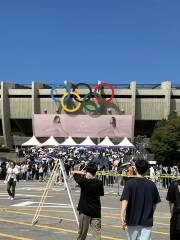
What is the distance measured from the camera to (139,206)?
7109mm

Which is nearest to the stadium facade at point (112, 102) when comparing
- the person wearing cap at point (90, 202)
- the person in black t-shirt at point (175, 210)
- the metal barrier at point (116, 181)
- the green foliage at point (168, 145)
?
the green foliage at point (168, 145)

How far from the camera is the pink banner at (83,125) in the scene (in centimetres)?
9506

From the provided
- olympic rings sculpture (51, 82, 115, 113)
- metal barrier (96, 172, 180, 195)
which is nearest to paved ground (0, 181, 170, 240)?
metal barrier (96, 172, 180, 195)

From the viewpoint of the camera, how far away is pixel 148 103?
341ft

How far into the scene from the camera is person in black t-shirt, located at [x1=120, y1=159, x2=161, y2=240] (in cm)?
704

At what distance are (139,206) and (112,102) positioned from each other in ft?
311

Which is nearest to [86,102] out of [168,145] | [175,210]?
[168,145]

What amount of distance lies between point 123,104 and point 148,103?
5.00 metres

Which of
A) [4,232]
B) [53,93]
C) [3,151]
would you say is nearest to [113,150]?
[3,151]

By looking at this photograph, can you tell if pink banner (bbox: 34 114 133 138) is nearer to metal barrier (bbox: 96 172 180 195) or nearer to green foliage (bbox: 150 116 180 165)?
green foliage (bbox: 150 116 180 165)

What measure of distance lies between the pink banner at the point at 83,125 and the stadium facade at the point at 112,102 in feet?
13.4

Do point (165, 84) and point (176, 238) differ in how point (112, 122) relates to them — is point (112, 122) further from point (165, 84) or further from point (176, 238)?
→ point (176, 238)

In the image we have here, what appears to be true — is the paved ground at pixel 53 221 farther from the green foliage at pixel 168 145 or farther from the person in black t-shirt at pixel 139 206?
the green foliage at pixel 168 145

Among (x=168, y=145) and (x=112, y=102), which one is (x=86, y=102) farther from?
(x=168, y=145)
